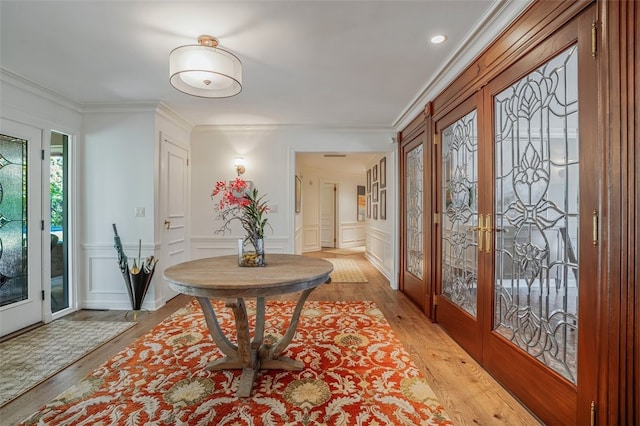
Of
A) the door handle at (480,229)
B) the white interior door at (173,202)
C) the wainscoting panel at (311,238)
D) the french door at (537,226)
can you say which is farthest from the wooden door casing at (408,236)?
the wainscoting panel at (311,238)

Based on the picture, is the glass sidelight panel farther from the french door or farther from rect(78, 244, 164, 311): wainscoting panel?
the french door

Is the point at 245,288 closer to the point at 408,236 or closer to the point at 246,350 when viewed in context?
the point at 246,350

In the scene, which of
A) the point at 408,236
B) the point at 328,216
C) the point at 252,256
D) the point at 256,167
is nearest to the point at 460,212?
the point at 408,236

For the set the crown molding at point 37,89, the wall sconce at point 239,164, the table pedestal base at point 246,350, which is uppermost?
the crown molding at point 37,89

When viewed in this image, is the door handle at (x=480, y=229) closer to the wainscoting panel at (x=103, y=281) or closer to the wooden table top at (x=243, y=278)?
the wooden table top at (x=243, y=278)

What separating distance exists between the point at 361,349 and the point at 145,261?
2.67 meters

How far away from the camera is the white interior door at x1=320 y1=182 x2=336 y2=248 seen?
9.34 m

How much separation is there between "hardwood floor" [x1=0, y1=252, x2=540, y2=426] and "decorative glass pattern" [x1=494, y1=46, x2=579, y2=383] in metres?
0.36

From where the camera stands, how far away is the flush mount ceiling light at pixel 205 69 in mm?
1959

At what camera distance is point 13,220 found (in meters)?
2.75

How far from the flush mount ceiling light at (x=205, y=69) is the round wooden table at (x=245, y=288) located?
1364mm

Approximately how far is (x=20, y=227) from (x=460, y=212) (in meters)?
4.22

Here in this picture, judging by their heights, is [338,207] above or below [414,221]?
above

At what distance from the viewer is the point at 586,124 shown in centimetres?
132
